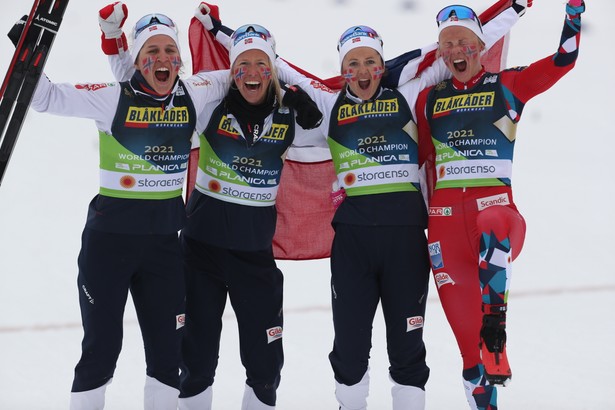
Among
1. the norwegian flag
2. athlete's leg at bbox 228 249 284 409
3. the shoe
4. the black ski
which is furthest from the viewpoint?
the norwegian flag

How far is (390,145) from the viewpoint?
15.3ft

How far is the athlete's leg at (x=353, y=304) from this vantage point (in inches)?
182

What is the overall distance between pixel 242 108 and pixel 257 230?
63 centimetres

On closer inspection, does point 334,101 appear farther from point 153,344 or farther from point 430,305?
point 430,305

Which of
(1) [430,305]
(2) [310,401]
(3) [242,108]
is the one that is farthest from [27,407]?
(1) [430,305]

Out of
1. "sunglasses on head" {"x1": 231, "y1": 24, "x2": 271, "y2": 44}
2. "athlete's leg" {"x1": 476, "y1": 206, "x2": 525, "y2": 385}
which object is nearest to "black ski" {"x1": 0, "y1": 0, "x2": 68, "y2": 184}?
"sunglasses on head" {"x1": 231, "y1": 24, "x2": 271, "y2": 44}

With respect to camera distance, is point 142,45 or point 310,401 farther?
point 310,401

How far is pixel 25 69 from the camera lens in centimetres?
405

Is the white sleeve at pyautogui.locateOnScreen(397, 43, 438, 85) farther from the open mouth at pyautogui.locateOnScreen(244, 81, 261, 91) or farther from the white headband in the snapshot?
the white headband

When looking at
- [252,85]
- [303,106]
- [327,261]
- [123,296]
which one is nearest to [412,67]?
[303,106]

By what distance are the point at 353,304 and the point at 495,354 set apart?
2.51 ft

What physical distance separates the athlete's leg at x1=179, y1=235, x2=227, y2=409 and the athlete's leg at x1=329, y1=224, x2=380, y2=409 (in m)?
0.62

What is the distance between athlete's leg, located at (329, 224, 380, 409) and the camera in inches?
182

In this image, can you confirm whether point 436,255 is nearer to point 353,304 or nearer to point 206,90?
point 353,304
